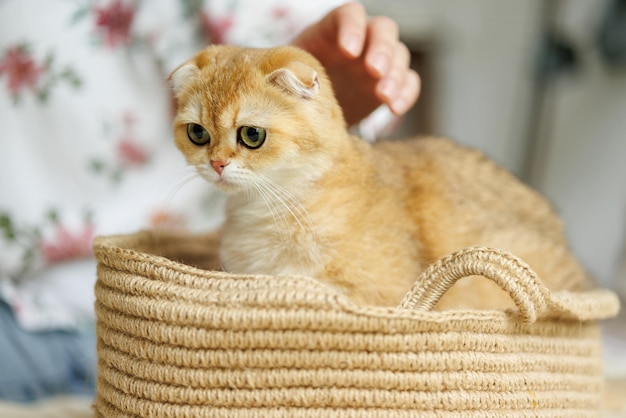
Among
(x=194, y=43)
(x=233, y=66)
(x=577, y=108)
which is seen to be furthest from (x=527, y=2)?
(x=233, y=66)

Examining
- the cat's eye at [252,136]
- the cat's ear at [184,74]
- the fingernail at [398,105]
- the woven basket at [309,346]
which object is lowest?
the woven basket at [309,346]

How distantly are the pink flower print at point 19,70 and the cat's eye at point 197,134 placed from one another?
2.17ft

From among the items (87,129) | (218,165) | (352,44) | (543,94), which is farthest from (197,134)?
(543,94)

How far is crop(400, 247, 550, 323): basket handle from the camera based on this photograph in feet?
2.25

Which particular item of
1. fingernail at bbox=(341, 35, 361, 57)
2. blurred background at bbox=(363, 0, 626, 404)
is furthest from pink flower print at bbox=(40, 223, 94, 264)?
blurred background at bbox=(363, 0, 626, 404)

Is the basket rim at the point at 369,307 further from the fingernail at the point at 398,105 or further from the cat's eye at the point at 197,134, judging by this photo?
the fingernail at the point at 398,105

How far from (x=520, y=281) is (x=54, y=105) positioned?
105cm

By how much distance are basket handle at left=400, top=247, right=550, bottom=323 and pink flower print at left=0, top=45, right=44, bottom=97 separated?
1006 mm

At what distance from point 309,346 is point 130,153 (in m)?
0.94

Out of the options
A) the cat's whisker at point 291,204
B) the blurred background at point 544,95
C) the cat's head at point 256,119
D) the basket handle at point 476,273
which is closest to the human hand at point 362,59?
the cat's head at point 256,119

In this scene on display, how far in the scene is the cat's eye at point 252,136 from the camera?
2.63 feet

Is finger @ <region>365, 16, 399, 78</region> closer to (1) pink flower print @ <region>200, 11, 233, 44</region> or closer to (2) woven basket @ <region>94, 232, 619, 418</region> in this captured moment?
(2) woven basket @ <region>94, 232, 619, 418</region>

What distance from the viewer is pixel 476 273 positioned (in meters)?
0.69

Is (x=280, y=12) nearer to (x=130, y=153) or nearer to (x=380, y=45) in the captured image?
(x=130, y=153)
